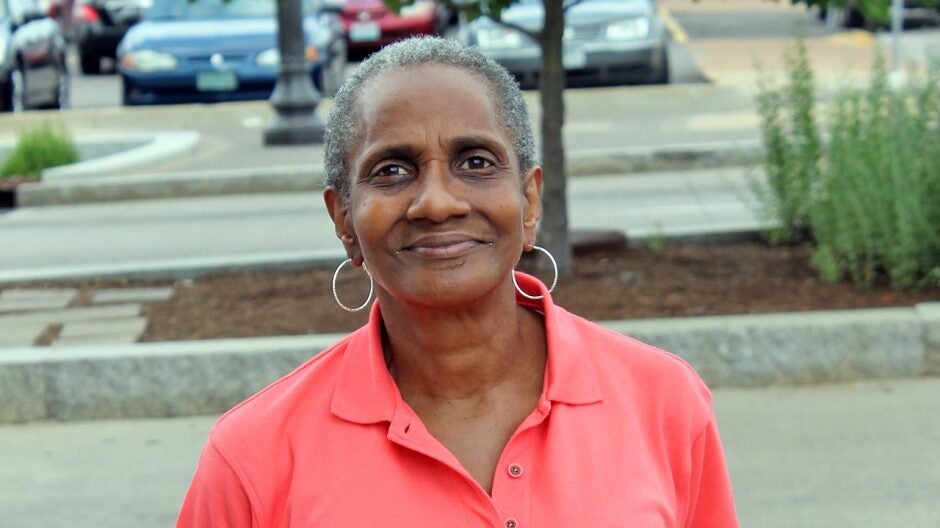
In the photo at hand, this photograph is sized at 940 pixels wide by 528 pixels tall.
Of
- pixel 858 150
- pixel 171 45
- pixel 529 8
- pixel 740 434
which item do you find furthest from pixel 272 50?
pixel 740 434

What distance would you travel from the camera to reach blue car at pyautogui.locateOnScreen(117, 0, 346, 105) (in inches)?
690

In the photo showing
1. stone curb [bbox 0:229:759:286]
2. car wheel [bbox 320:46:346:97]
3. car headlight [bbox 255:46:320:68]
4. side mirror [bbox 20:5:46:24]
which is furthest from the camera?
side mirror [bbox 20:5:46:24]

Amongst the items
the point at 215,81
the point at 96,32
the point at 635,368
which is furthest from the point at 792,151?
the point at 96,32

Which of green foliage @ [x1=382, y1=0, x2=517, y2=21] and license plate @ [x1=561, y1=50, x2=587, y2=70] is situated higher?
green foliage @ [x1=382, y1=0, x2=517, y2=21]

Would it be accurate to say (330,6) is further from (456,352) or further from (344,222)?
(456,352)

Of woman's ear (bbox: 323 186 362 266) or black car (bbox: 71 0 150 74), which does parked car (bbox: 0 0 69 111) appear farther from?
woman's ear (bbox: 323 186 362 266)

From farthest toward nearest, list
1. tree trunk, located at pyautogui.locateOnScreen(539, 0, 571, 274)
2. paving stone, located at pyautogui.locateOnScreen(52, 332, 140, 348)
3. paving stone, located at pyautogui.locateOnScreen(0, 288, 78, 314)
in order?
paving stone, located at pyautogui.locateOnScreen(0, 288, 78, 314) → tree trunk, located at pyautogui.locateOnScreen(539, 0, 571, 274) → paving stone, located at pyautogui.locateOnScreen(52, 332, 140, 348)

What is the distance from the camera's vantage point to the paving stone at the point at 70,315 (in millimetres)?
7613

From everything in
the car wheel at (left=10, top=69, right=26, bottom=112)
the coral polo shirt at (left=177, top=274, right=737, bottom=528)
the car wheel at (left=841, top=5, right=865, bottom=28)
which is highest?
the coral polo shirt at (left=177, top=274, right=737, bottom=528)

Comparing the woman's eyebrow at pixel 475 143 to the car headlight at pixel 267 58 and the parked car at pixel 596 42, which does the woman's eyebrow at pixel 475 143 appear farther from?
the parked car at pixel 596 42

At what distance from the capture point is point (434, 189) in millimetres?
2328

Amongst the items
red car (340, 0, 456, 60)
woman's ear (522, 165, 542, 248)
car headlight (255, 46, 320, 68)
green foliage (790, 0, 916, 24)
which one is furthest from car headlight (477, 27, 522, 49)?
woman's ear (522, 165, 542, 248)

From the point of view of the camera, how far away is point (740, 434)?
5.94 m

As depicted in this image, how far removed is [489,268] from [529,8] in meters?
16.3
